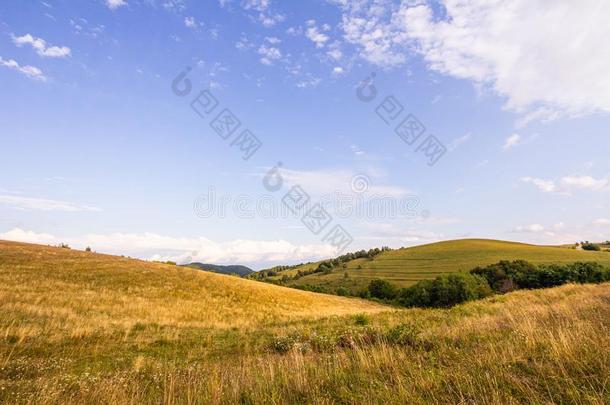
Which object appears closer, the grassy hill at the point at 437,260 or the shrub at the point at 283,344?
the shrub at the point at 283,344

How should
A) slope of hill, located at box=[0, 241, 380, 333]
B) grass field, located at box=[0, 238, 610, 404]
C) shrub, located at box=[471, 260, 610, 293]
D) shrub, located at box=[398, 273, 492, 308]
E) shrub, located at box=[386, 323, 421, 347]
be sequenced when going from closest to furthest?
grass field, located at box=[0, 238, 610, 404] < shrub, located at box=[386, 323, 421, 347] < slope of hill, located at box=[0, 241, 380, 333] < shrub, located at box=[398, 273, 492, 308] < shrub, located at box=[471, 260, 610, 293]

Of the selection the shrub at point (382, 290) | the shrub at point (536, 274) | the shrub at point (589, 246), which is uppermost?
the shrub at point (589, 246)

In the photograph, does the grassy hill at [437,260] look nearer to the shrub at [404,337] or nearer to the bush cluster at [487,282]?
the bush cluster at [487,282]

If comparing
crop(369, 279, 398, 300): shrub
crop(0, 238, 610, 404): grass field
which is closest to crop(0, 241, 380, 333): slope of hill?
crop(0, 238, 610, 404): grass field

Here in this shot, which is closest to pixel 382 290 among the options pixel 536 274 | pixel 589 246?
pixel 536 274

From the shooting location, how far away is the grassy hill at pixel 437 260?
347 ft

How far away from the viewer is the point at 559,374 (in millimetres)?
5195

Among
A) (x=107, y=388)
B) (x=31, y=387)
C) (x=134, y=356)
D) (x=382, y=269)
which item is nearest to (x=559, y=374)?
(x=107, y=388)

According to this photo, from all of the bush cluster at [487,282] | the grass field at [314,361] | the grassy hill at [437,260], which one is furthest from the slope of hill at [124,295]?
the grassy hill at [437,260]

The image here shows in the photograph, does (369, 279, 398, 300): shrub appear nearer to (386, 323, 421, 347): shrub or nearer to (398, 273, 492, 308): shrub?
(398, 273, 492, 308): shrub

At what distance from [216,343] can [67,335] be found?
6.65m

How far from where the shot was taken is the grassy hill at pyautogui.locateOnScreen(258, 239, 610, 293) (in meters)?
106

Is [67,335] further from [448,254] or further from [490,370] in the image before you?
[448,254]

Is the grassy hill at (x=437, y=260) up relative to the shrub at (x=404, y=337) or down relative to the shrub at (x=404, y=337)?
up
